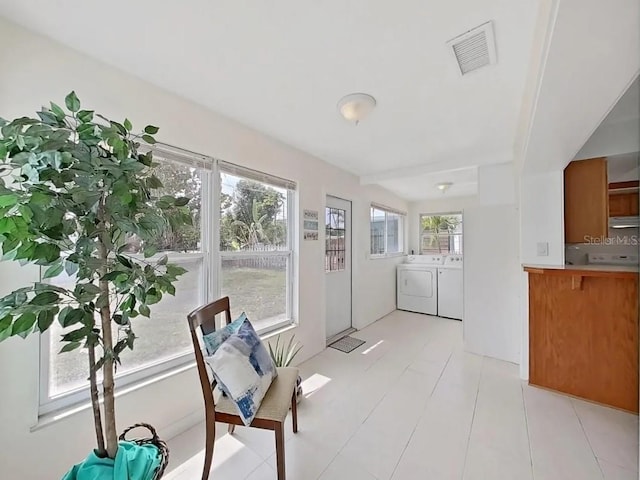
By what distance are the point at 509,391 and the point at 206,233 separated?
289 cm

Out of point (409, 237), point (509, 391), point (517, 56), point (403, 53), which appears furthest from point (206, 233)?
point (409, 237)

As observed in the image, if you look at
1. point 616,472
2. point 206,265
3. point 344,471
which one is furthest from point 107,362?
point 616,472

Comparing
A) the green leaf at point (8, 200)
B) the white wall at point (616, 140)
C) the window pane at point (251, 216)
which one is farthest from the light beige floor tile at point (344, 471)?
the white wall at point (616, 140)

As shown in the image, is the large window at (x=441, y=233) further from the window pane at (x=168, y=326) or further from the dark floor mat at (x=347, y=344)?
the window pane at (x=168, y=326)

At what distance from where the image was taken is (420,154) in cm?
313

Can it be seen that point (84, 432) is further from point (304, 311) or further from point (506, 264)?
point (506, 264)

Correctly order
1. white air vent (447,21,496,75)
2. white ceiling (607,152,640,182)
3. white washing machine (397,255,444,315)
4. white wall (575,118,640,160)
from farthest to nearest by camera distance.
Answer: white washing machine (397,255,444,315)
white ceiling (607,152,640,182)
white wall (575,118,640,160)
white air vent (447,21,496,75)

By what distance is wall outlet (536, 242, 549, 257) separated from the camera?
2572 millimetres

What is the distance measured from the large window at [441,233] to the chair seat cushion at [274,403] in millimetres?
4805

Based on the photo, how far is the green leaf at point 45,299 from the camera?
0.87 meters

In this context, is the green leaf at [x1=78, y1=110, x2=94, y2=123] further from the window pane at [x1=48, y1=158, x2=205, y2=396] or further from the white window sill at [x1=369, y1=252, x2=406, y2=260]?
the white window sill at [x1=369, y1=252, x2=406, y2=260]

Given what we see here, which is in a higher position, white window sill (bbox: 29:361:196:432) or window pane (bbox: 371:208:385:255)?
window pane (bbox: 371:208:385:255)

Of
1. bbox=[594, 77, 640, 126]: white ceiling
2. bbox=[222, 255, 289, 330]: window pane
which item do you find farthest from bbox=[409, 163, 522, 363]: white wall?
bbox=[222, 255, 289, 330]: window pane

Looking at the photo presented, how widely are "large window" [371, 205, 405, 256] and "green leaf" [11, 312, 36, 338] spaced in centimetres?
418
